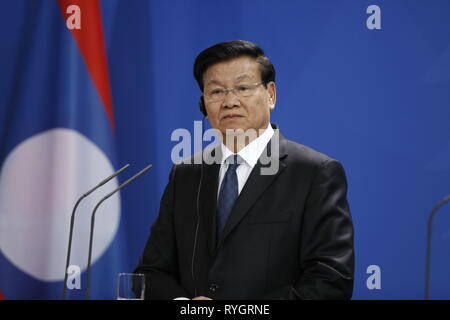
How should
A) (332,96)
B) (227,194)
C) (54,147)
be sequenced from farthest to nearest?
1. (54,147)
2. (332,96)
3. (227,194)

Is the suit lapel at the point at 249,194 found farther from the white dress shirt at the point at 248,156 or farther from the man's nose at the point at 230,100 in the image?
the man's nose at the point at 230,100

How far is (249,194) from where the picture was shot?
198cm

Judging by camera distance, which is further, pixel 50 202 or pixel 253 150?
pixel 50 202

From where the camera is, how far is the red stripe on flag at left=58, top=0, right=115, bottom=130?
3.27 metres

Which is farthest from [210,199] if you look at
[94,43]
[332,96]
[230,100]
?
[94,43]

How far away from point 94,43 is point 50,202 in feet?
2.86

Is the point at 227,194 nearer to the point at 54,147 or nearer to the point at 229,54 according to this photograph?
the point at 229,54

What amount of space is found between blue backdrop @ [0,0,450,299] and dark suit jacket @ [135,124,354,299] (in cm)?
113

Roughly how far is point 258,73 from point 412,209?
54.3 inches

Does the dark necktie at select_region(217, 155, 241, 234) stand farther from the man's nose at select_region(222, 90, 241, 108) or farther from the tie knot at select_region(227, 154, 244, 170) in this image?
the man's nose at select_region(222, 90, 241, 108)

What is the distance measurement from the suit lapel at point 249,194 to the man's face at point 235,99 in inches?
6.2

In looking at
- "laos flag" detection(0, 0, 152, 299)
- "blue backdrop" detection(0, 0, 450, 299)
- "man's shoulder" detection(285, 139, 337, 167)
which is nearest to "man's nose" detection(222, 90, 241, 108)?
"man's shoulder" detection(285, 139, 337, 167)

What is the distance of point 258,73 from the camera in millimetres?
2119
